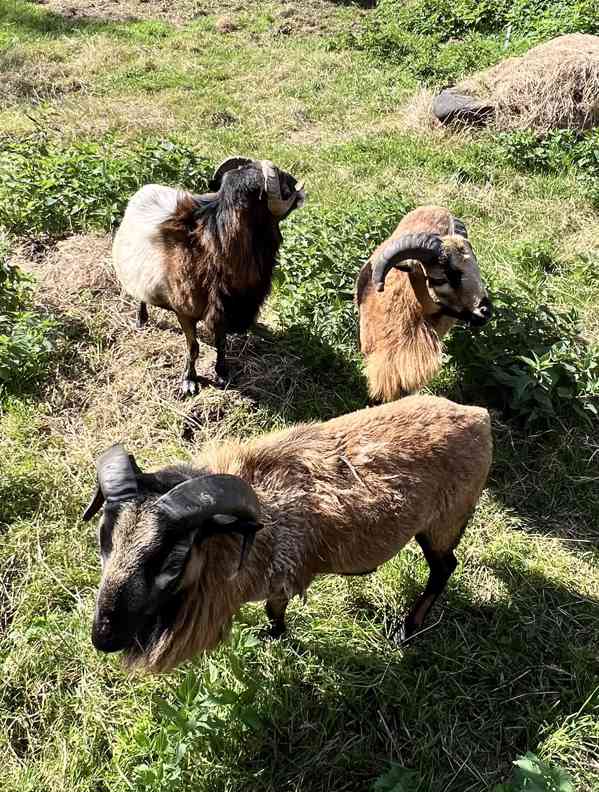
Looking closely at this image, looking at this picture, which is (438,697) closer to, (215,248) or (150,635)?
(150,635)

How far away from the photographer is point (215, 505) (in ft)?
7.33

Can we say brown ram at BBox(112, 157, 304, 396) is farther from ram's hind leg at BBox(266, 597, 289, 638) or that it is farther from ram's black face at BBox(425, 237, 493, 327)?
ram's hind leg at BBox(266, 597, 289, 638)

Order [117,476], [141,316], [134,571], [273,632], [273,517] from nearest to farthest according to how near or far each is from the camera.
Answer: [134,571], [117,476], [273,517], [273,632], [141,316]

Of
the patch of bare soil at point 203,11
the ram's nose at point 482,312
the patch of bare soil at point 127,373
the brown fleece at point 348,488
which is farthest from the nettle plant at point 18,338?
the patch of bare soil at point 203,11

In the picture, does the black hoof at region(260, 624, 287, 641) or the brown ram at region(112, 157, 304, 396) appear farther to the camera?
the brown ram at region(112, 157, 304, 396)

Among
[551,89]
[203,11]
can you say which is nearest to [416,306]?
[551,89]

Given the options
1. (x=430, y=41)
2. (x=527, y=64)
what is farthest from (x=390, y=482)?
(x=430, y=41)

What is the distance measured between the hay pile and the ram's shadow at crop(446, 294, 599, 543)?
539 centimetres

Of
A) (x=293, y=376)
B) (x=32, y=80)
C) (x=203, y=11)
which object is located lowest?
(x=293, y=376)

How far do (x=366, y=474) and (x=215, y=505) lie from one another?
103 cm

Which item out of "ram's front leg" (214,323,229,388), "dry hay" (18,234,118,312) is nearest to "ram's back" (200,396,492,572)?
"ram's front leg" (214,323,229,388)

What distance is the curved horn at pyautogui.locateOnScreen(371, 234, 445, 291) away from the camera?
14.4 feet

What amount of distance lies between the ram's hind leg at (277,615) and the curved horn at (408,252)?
2.43 meters

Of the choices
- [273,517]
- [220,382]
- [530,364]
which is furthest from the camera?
[220,382]
